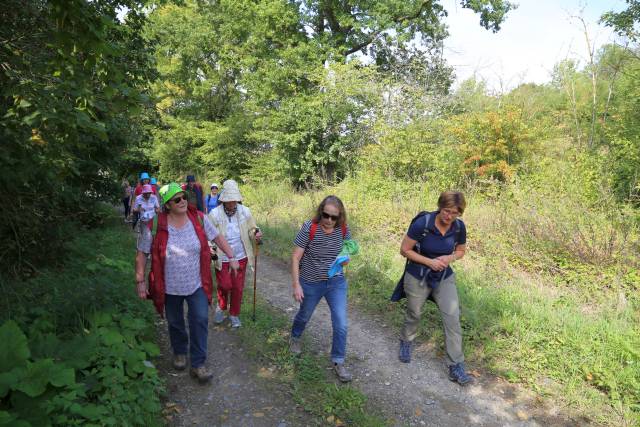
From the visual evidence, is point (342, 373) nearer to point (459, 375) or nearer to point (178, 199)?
point (459, 375)

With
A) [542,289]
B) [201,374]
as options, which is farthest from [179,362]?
[542,289]

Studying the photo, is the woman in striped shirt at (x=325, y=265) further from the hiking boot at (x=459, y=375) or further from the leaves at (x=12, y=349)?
the leaves at (x=12, y=349)

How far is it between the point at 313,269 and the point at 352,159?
39.7ft

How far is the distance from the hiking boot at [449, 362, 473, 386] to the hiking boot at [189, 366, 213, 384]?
258 cm

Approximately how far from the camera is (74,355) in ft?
9.45

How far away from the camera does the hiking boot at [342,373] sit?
425cm

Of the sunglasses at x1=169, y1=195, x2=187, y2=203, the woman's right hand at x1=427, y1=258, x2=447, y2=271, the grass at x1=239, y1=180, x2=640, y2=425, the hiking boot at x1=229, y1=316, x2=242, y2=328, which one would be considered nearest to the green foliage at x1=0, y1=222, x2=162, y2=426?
the hiking boot at x1=229, y1=316, x2=242, y2=328

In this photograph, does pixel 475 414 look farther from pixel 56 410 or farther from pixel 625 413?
pixel 56 410

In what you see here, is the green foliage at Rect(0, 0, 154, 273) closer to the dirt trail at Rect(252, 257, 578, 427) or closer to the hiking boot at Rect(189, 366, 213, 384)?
the hiking boot at Rect(189, 366, 213, 384)

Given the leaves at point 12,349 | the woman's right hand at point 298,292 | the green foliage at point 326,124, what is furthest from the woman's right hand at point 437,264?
the green foliage at point 326,124

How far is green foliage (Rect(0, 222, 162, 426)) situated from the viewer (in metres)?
2.36

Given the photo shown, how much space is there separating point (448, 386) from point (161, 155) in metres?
24.0

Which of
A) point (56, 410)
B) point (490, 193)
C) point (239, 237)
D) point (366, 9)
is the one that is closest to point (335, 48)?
point (366, 9)

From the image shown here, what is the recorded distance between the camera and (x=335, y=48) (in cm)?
1853
